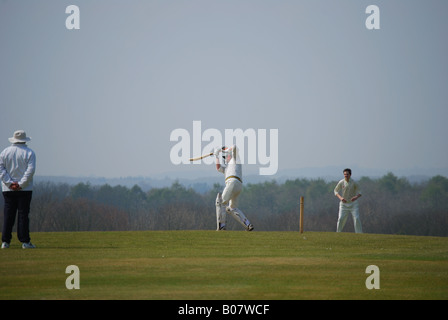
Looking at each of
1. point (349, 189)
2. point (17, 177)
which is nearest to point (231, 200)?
point (349, 189)

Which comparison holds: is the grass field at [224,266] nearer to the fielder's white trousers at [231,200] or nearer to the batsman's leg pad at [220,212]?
the fielder's white trousers at [231,200]

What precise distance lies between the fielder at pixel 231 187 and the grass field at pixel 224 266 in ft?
4.43

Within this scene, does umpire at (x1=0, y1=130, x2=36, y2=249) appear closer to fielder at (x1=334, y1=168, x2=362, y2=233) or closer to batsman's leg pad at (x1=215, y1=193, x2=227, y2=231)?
batsman's leg pad at (x1=215, y1=193, x2=227, y2=231)

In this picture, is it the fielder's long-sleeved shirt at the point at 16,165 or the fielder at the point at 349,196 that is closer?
the fielder's long-sleeved shirt at the point at 16,165

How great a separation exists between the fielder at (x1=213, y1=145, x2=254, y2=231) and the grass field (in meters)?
1.35

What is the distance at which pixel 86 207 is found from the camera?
152 metres

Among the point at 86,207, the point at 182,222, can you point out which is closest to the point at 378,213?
the point at 182,222

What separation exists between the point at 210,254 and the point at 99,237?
574 centimetres

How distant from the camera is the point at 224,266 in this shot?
15.6 meters

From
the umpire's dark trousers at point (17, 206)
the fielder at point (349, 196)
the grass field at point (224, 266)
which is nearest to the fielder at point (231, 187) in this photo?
the grass field at point (224, 266)

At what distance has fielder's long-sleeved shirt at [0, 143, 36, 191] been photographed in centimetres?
1762

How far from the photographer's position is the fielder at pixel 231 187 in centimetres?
2420

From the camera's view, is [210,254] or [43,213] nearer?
[210,254]
